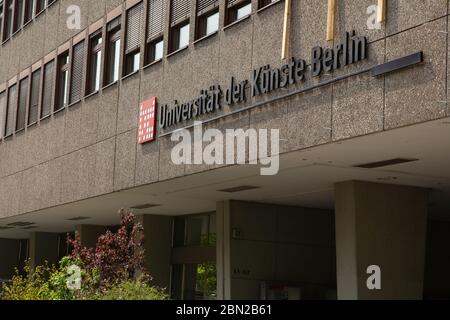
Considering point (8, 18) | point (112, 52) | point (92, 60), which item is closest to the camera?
point (112, 52)

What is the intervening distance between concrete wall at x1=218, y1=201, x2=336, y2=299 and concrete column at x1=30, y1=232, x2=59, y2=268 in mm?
13316

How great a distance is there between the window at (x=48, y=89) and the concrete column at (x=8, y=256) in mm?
13059

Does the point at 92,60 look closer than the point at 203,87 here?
No

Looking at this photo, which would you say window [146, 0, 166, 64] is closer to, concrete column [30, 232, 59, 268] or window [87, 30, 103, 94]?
window [87, 30, 103, 94]

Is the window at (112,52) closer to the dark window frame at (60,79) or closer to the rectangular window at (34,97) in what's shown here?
the dark window frame at (60,79)

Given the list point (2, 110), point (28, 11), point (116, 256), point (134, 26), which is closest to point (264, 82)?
point (116, 256)

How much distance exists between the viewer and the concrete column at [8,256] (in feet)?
122

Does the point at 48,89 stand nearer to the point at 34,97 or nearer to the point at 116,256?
the point at 34,97

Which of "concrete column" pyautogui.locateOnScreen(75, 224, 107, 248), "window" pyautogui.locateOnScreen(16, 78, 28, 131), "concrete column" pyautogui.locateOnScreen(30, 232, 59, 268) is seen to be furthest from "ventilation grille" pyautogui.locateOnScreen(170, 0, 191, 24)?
"concrete column" pyautogui.locateOnScreen(30, 232, 59, 268)

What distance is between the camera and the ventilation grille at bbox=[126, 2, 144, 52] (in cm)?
2027

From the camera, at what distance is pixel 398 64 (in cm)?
1200

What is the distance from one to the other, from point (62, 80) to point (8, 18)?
747 cm

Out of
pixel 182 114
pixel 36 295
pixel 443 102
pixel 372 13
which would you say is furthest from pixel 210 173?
pixel 443 102

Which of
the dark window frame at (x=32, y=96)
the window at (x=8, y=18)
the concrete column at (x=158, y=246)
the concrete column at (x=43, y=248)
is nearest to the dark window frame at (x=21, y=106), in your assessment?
the dark window frame at (x=32, y=96)
